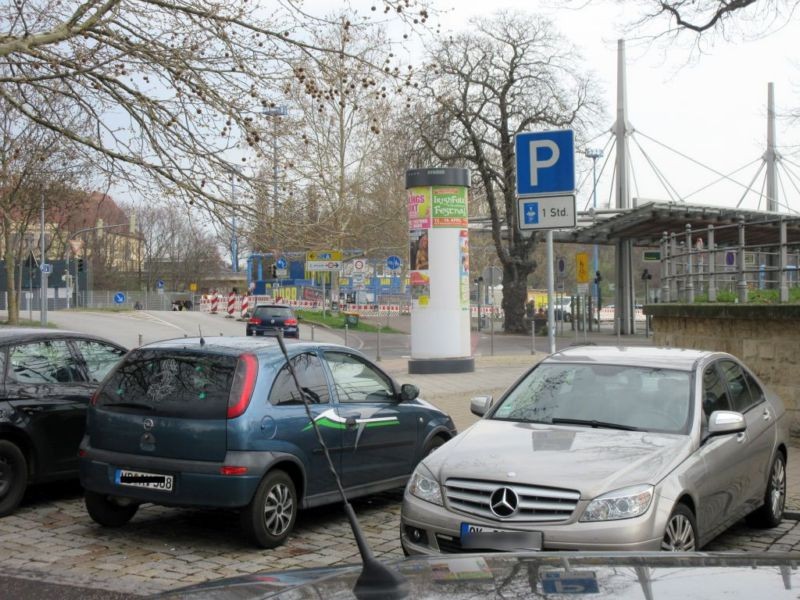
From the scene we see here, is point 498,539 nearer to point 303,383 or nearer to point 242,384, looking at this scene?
point 242,384

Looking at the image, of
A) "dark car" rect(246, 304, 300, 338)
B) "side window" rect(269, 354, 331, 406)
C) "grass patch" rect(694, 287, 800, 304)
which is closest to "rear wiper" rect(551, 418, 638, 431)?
"side window" rect(269, 354, 331, 406)

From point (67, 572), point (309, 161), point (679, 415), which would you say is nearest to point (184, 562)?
point (67, 572)

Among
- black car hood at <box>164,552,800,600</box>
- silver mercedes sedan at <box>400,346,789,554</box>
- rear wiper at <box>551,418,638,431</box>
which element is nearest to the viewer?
black car hood at <box>164,552,800,600</box>

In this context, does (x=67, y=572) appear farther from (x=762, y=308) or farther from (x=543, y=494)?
(x=762, y=308)

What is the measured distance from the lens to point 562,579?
7.61 feet

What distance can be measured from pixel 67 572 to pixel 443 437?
390cm

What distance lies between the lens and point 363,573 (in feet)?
7.63

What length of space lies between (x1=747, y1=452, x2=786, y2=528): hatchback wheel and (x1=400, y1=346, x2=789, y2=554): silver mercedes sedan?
0.01 metres

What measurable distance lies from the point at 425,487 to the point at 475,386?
1418 centimetres

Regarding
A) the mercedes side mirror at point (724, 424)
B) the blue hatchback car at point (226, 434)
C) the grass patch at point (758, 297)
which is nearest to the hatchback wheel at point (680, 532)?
the mercedes side mirror at point (724, 424)

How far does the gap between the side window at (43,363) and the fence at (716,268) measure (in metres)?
8.47

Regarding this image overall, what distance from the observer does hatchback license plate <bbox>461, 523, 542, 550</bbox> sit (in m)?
5.11

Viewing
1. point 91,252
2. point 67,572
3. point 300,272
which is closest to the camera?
point 67,572

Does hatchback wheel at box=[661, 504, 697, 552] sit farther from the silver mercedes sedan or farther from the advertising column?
the advertising column
